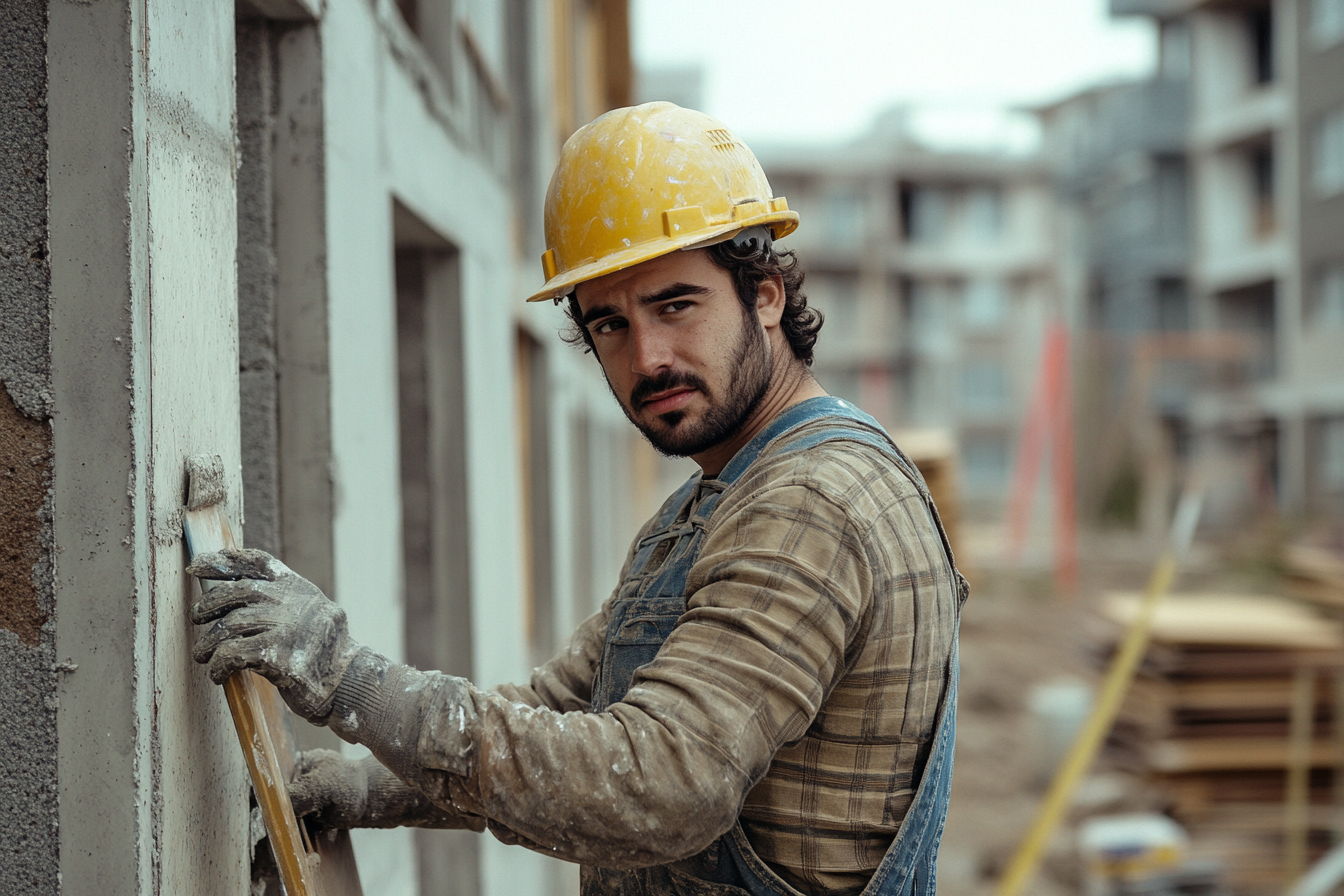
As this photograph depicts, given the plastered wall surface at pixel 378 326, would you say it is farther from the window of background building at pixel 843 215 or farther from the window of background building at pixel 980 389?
the window of background building at pixel 980 389

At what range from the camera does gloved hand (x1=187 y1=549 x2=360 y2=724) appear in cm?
168

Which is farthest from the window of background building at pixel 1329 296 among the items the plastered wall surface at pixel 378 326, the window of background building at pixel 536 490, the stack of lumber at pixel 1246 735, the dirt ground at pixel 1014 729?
the plastered wall surface at pixel 378 326

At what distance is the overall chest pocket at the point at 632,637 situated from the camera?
2082mm

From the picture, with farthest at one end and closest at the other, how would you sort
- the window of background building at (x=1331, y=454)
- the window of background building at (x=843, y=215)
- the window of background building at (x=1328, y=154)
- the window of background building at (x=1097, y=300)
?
1. the window of background building at (x=843, y=215)
2. the window of background building at (x=1097, y=300)
3. the window of background building at (x=1331, y=454)
4. the window of background building at (x=1328, y=154)

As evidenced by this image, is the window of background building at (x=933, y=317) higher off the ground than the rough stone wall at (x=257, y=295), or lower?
higher

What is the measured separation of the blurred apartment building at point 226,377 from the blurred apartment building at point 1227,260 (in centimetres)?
2304

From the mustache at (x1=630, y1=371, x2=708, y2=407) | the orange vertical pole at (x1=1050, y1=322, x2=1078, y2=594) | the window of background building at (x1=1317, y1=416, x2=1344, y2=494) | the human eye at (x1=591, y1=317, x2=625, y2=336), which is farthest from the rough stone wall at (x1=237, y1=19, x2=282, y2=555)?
the window of background building at (x1=1317, y1=416, x2=1344, y2=494)

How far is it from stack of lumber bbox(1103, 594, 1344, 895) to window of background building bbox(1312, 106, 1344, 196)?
65.1 feet

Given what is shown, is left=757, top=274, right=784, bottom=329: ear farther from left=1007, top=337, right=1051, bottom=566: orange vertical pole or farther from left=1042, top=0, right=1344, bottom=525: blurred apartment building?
left=1042, top=0, right=1344, bottom=525: blurred apartment building

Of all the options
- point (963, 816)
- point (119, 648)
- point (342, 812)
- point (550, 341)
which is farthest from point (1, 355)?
point (963, 816)

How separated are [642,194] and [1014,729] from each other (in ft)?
37.6

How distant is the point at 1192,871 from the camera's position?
278 inches

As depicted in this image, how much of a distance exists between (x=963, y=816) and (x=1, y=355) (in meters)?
9.26

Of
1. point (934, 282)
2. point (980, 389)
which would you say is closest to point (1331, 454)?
point (980, 389)
